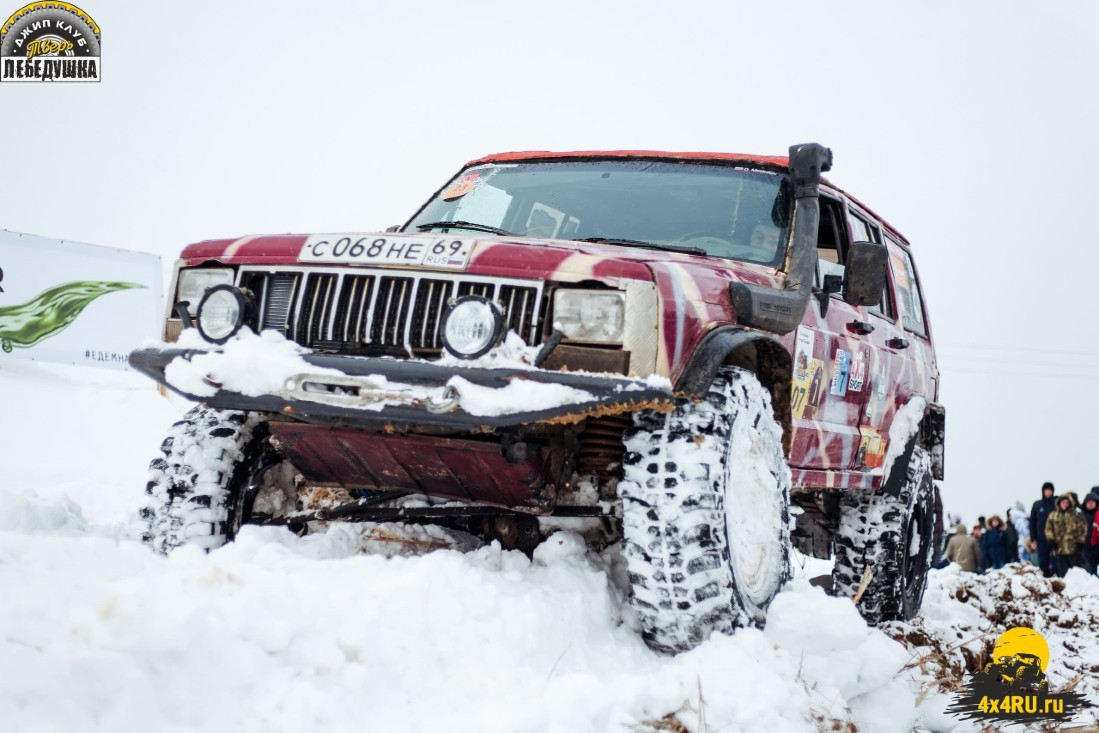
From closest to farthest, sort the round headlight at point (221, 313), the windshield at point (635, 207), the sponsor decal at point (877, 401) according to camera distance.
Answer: the round headlight at point (221, 313) < the windshield at point (635, 207) < the sponsor decal at point (877, 401)

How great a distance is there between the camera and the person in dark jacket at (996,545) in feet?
49.4

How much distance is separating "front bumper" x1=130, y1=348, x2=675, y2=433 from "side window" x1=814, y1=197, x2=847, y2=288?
2.02 metres

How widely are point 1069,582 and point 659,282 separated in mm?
8541

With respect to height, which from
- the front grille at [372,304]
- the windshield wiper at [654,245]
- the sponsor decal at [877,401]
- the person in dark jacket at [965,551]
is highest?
the windshield wiper at [654,245]

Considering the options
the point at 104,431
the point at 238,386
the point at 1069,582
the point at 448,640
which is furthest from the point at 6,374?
the point at 1069,582

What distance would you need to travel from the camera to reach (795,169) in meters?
4.33

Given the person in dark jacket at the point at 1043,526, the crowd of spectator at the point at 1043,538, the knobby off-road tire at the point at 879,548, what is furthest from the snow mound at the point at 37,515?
the person in dark jacket at the point at 1043,526

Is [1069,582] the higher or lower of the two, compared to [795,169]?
lower

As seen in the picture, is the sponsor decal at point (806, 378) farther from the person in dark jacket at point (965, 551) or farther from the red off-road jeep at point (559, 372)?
the person in dark jacket at point (965, 551)

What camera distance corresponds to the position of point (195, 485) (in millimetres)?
3941

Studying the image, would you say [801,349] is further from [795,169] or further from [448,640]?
[448,640]

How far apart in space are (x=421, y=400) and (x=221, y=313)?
3.22ft

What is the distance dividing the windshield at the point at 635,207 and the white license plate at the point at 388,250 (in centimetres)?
84

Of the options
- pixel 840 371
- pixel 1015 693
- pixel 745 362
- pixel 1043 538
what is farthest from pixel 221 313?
pixel 1043 538
